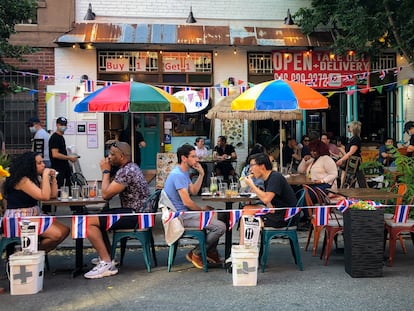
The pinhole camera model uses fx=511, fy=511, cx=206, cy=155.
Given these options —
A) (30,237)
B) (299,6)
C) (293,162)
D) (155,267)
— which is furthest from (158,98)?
(299,6)

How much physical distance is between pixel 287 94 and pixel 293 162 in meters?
5.14

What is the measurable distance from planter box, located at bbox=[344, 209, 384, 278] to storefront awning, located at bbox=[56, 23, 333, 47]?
7.68m

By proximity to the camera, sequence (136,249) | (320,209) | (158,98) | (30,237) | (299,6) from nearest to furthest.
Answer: (30,237)
(320,209)
(136,249)
(158,98)
(299,6)

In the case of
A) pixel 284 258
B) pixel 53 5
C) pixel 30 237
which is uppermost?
pixel 53 5

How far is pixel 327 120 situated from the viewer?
14305mm

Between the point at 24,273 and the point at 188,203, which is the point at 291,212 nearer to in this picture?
the point at 188,203

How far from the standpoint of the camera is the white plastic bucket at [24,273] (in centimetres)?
531

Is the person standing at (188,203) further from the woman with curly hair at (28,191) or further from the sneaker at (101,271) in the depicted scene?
the woman with curly hair at (28,191)

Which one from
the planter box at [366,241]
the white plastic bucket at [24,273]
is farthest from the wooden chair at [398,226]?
the white plastic bucket at [24,273]

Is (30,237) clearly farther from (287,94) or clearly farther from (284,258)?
(287,94)

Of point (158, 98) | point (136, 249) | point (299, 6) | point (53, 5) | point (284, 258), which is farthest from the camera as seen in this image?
point (299, 6)

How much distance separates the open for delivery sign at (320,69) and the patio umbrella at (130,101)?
20.4 feet

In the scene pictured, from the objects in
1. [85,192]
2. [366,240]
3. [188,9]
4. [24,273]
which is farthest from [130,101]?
[188,9]

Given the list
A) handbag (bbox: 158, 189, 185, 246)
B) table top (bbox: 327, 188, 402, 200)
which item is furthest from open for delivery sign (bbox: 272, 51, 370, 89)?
handbag (bbox: 158, 189, 185, 246)
